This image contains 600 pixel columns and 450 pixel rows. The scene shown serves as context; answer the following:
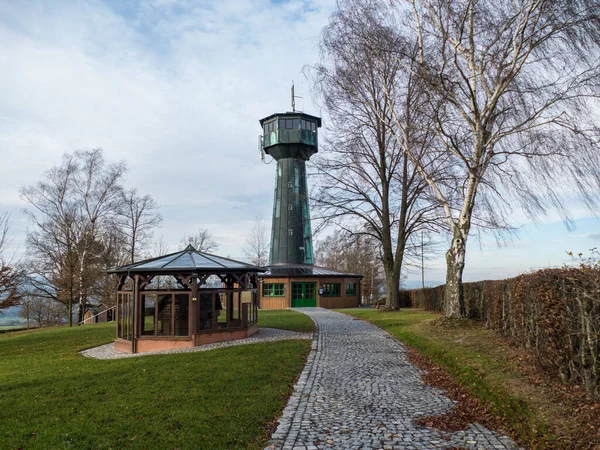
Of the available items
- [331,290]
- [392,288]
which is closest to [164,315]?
[392,288]

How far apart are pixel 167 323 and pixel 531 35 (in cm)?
1274

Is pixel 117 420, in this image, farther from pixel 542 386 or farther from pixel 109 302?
pixel 109 302

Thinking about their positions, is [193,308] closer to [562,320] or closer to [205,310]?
[205,310]

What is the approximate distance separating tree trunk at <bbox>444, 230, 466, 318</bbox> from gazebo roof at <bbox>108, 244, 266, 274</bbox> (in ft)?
19.8

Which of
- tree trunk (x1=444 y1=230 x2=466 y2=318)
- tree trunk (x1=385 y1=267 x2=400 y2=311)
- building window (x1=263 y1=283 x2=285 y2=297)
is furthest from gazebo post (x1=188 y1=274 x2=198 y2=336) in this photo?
building window (x1=263 y1=283 x2=285 y2=297)

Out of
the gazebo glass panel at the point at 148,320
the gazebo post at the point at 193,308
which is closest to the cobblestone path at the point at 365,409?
the gazebo post at the point at 193,308

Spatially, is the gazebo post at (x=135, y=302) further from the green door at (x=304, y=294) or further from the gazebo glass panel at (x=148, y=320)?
the green door at (x=304, y=294)

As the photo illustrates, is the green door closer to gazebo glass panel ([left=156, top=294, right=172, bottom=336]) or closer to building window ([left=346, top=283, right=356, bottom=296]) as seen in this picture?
building window ([left=346, top=283, right=356, bottom=296])

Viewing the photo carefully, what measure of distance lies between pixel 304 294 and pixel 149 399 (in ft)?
88.4

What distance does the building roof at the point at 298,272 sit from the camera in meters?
32.9

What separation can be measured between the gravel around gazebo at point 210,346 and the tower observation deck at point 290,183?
1956 cm

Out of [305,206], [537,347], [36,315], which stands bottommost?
[36,315]

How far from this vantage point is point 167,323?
13.9m

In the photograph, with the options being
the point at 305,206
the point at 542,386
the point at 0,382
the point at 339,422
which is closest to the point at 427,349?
the point at 542,386
